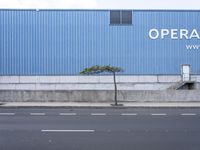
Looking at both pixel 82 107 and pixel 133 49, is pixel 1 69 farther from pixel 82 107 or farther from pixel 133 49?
pixel 82 107

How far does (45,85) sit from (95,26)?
7.16m

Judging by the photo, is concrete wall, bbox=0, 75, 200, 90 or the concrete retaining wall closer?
the concrete retaining wall

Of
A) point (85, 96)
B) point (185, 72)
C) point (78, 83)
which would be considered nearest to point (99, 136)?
point (85, 96)

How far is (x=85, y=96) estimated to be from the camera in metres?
27.1

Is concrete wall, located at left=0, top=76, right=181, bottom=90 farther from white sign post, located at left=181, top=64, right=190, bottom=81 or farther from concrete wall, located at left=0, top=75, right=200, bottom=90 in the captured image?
white sign post, located at left=181, top=64, right=190, bottom=81

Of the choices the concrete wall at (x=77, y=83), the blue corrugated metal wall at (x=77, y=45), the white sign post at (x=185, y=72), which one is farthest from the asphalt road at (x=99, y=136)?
the blue corrugated metal wall at (x=77, y=45)

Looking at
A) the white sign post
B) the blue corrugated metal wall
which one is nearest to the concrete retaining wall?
the white sign post

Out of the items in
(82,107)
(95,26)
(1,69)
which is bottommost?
(82,107)

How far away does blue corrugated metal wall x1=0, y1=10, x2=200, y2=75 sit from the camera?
121 feet

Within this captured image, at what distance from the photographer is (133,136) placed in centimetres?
1093

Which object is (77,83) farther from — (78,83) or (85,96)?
(85,96)

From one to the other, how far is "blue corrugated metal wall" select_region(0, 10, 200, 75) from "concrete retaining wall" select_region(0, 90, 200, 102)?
9.87m

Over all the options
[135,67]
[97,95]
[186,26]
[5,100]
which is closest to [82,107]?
[97,95]

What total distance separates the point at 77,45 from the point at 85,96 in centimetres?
1088
